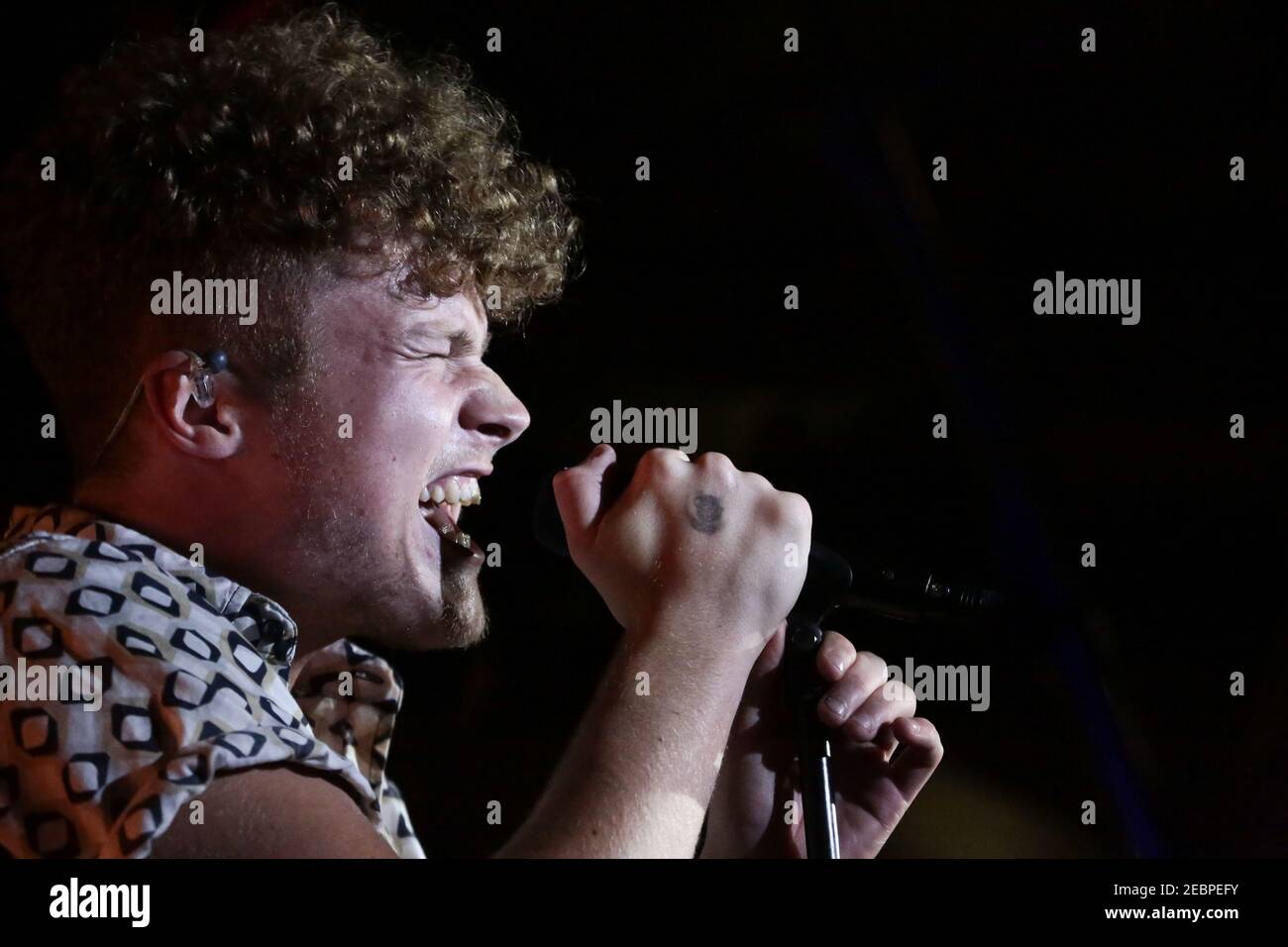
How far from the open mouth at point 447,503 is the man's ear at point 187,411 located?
23cm

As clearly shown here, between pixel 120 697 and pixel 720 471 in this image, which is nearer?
pixel 120 697

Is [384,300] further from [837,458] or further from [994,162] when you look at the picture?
[994,162]

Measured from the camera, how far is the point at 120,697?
1.03 meters

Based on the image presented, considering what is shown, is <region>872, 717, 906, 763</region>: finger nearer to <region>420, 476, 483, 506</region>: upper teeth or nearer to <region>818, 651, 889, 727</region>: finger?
<region>818, 651, 889, 727</region>: finger

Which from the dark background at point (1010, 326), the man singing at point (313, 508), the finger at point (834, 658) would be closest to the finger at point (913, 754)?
the man singing at point (313, 508)

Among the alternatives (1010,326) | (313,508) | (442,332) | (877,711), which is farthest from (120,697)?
(1010,326)

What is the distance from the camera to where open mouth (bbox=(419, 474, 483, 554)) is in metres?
1.47

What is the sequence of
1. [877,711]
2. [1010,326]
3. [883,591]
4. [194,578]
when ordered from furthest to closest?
1. [1010,326]
2. [877,711]
3. [883,591]
4. [194,578]

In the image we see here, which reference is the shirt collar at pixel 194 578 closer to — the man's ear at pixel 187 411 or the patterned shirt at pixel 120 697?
the patterned shirt at pixel 120 697

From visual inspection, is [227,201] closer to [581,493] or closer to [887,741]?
[581,493]

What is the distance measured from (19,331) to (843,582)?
1.05m

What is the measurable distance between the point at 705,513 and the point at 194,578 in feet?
1.66

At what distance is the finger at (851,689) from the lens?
137 cm
